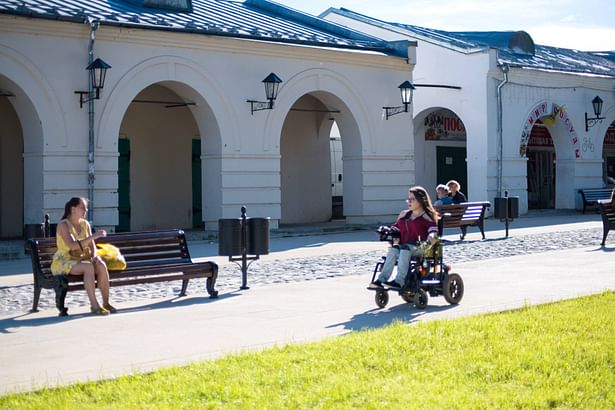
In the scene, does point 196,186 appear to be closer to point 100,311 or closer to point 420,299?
point 100,311

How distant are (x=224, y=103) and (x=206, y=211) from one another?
243cm

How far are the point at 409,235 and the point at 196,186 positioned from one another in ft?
45.8

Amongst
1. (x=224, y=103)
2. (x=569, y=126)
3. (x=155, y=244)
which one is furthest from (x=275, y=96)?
(x=569, y=126)

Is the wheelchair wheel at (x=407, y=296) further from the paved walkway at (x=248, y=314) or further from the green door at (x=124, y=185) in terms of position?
the green door at (x=124, y=185)

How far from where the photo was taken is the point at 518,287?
11.9 meters

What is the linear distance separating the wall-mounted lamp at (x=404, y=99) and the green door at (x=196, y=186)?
15.6 feet

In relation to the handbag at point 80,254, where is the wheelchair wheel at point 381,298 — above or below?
below

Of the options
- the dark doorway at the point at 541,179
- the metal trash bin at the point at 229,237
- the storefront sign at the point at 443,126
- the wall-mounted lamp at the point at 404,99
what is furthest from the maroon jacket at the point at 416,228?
the dark doorway at the point at 541,179

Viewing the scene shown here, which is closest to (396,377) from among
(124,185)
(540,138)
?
(124,185)

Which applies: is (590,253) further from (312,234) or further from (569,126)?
(569,126)

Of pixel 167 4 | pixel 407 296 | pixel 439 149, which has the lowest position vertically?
pixel 407 296

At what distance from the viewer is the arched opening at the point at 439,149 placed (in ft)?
104

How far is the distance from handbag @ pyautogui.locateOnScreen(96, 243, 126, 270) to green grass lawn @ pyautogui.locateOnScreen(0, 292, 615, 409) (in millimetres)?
3653

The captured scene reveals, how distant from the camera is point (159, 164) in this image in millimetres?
23781
